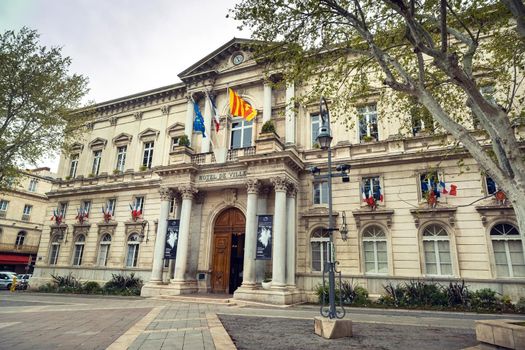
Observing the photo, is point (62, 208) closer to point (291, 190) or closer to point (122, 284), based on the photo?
point (122, 284)

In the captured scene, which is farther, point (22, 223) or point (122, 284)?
point (22, 223)

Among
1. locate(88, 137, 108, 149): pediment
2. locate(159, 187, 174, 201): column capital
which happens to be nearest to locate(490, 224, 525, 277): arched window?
locate(159, 187, 174, 201): column capital

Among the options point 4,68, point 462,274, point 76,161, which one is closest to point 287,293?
point 462,274

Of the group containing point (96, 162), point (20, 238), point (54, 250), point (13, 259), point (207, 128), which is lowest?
point (13, 259)

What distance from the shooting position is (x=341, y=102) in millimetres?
17719

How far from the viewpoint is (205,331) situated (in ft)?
25.2

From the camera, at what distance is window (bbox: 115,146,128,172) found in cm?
2496

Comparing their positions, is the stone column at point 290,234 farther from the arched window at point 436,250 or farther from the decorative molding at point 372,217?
the arched window at point 436,250

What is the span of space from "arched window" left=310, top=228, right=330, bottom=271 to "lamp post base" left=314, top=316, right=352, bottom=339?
28.9ft

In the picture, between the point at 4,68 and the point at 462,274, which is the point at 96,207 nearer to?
the point at 4,68

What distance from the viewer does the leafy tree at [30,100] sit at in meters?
17.8

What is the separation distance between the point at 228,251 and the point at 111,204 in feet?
35.7

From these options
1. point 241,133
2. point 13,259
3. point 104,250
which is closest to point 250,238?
point 241,133

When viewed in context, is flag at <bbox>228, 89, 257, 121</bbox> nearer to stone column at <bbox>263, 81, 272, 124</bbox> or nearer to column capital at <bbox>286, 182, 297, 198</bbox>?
stone column at <bbox>263, 81, 272, 124</bbox>
